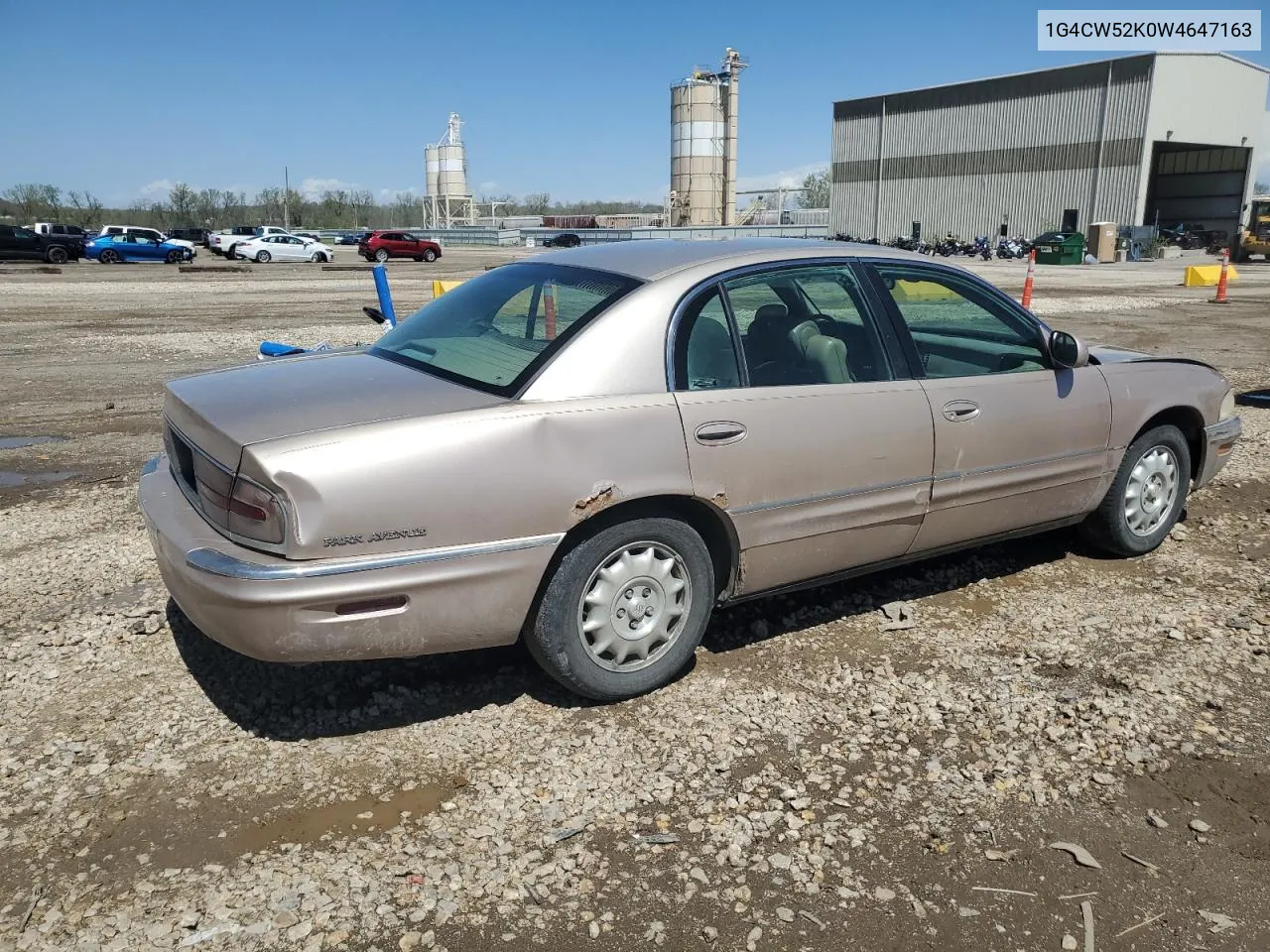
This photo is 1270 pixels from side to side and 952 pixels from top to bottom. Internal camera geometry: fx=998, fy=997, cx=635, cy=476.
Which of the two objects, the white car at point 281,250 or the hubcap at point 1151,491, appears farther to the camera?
the white car at point 281,250

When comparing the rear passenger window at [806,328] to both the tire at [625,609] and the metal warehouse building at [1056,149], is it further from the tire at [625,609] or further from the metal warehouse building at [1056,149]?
the metal warehouse building at [1056,149]

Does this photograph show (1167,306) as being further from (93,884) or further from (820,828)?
(93,884)

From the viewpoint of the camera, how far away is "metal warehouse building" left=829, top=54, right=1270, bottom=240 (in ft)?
156

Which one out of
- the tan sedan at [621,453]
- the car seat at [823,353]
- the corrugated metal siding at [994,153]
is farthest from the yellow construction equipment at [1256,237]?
the car seat at [823,353]

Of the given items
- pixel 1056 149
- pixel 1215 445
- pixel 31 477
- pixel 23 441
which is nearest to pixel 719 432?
pixel 1215 445

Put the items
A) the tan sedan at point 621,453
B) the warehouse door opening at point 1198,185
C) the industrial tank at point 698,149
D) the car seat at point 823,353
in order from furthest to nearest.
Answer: the industrial tank at point 698,149, the warehouse door opening at point 1198,185, the car seat at point 823,353, the tan sedan at point 621,453

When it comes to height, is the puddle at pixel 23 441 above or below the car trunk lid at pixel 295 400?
below

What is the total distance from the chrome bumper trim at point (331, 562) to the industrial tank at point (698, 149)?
72844mm

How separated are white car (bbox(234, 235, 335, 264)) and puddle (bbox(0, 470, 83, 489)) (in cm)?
3952

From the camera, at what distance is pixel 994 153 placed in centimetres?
5347

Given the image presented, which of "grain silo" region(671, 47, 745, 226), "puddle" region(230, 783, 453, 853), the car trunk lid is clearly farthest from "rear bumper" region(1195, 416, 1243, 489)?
"grain silo" region(671, 47, 745, 226)

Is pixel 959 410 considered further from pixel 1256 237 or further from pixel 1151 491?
pixel 1256 237

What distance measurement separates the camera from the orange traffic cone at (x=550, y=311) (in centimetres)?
354

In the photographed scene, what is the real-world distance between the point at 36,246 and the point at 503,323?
42.5 m
